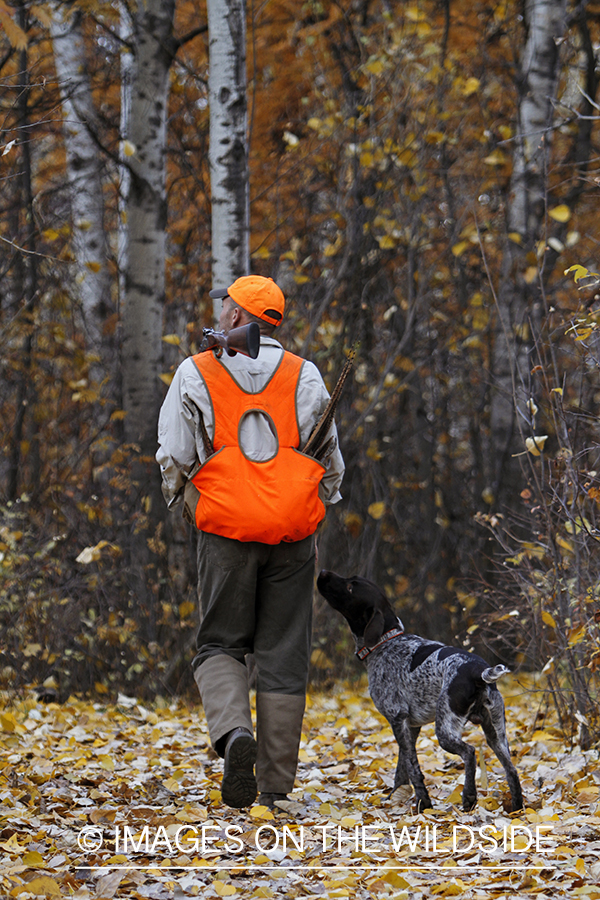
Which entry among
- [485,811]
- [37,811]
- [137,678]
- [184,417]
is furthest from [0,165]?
[485,811]

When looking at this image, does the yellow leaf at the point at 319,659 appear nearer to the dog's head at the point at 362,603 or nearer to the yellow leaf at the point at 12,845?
the dog's head at the point at 362,603

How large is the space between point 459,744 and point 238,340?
77.1 inches

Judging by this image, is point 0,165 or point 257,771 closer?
point 257,771

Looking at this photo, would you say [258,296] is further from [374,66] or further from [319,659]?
[319,659]

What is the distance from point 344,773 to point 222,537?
1758 mm

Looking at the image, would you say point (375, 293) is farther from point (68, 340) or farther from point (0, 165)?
point (0, 165)

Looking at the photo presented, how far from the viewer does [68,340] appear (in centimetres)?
871

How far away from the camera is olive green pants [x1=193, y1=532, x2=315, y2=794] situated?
13.1 ft

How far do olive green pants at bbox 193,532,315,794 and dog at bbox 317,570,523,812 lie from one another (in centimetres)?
32

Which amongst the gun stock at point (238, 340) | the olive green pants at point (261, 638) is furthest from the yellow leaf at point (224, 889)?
the gun stock at point (238, 340)

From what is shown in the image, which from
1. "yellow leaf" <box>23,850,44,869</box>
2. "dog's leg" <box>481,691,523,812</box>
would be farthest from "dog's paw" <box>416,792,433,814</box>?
"yellow leaf" <box>23,850,44,869</box>

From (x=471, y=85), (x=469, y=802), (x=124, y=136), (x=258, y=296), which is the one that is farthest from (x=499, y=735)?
(x=471, y=85)

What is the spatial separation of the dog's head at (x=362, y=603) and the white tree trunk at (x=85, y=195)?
5146mm

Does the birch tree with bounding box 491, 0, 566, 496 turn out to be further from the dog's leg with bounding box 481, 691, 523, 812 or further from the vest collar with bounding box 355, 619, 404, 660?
the dog's leg with bounding box 481, 691, 523, 812
